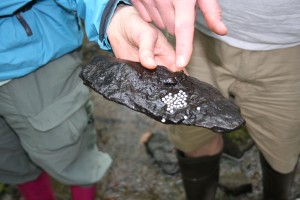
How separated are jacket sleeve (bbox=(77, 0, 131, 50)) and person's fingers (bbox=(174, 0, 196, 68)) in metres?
0.38

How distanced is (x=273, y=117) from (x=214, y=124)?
0.63 metres

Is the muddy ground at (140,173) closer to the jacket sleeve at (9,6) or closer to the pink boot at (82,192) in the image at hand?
the pink boot at (82,192)

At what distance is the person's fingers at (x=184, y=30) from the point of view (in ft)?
4.45

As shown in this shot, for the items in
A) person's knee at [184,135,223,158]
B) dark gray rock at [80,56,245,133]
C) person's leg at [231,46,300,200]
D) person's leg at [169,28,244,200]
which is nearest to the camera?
dark gray rock at [80,56,245,133]

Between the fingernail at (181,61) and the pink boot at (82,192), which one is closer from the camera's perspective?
the fingernail at (181,61)

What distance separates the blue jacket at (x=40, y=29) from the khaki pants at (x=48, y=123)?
104 millimetres

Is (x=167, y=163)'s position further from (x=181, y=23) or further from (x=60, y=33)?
(x=181, y=23)

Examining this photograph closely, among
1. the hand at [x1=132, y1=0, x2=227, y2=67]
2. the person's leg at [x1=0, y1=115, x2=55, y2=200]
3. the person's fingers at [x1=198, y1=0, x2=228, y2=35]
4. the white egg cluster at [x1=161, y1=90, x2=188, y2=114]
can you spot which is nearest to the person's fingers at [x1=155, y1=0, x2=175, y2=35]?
the hand at [x1=132, y1=0, x2=227, y2=67]

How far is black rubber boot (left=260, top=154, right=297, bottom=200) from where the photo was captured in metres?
2.31

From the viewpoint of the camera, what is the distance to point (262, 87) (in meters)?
1.87

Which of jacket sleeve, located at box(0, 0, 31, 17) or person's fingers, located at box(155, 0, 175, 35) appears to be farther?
jacket sleeve, located at box(0, 0, 31, 17)

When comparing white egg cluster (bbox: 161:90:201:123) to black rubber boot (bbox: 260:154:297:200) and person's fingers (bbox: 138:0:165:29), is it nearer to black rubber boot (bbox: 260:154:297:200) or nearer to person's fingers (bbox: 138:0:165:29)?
person's fingers (bbox: 138:0:165:29)

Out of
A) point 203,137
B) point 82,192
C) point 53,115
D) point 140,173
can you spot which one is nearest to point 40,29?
point 53,115

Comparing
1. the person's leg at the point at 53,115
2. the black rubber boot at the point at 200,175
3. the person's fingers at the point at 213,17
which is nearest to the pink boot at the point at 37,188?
the person's leg at the point at 53,115
